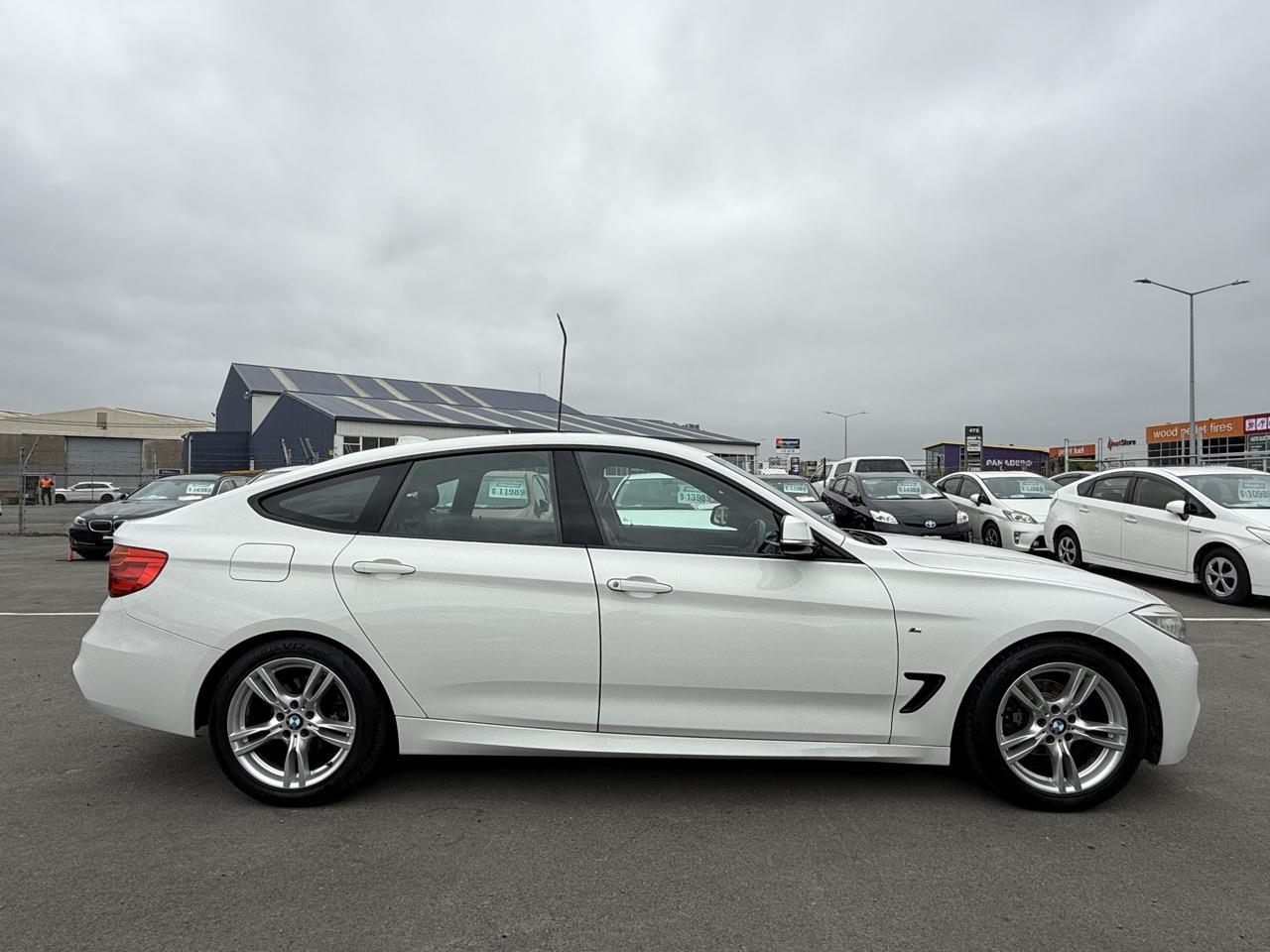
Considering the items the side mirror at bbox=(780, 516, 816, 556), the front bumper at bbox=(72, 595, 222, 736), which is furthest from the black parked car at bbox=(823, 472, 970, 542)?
the front bumper at bbox=(72, 595, 222, 736)

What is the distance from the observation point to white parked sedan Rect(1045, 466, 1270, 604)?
8.30 metres

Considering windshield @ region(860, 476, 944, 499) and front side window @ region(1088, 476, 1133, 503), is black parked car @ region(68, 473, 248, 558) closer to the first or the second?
windshield @ region(860, 476, 944, 499)

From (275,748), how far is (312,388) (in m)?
61.8

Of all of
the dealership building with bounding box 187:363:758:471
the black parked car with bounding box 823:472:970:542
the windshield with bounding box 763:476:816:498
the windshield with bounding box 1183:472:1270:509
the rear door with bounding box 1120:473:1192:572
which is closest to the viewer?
the windshield with bounding box 1183:472:1270:509

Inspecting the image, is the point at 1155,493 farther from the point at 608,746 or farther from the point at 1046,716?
the point at 608,746

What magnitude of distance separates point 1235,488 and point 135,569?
1055 cm

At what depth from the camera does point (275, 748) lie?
3.35 metres

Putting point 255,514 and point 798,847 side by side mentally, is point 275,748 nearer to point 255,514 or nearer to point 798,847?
point 255,514

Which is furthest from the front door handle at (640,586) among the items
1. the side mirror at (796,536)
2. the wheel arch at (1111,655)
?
the wheel arch at (1111,655)

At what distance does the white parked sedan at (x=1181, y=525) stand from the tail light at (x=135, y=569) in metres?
9.64

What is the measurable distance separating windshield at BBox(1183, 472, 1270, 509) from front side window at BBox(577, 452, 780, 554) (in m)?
8.00

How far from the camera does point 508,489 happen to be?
3488 mm

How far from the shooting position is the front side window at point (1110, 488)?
10055 mm

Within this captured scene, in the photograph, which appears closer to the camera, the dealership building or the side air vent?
the side air vent
